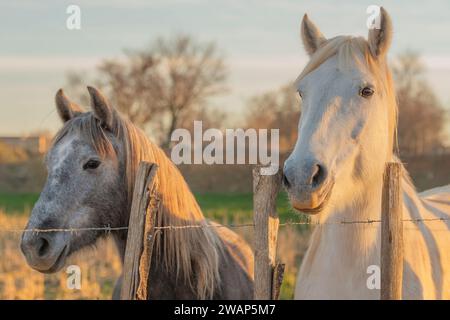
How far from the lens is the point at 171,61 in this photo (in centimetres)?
5397

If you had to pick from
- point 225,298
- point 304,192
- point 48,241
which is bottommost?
point 225,298

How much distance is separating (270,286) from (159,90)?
47.8m

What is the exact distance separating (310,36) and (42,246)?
2.47 metres

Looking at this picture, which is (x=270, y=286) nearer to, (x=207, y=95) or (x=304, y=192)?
(x=304, y=192)

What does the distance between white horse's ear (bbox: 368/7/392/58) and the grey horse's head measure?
1934 millimetres

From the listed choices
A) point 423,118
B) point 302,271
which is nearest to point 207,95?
point 423,118

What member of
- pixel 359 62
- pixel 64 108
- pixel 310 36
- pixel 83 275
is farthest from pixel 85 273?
pixel 359 62

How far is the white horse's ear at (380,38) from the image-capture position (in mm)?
4500

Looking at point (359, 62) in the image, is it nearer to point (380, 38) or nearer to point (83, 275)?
point (380, 38)

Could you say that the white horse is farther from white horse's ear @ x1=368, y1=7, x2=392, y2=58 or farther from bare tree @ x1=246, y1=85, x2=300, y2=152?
bare tree @ x1=246, y1=85, x2=300, y2=152

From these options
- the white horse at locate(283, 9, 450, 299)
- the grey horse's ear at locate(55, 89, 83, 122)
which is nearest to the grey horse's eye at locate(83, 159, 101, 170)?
the grey horse's ear at locate(55, 89, 83, 122)

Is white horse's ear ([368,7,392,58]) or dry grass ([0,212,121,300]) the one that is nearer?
white horse's ear ([368,7,392,58])

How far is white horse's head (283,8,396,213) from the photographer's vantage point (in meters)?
3.83

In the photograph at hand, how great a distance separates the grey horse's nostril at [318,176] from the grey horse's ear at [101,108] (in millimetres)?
1735
